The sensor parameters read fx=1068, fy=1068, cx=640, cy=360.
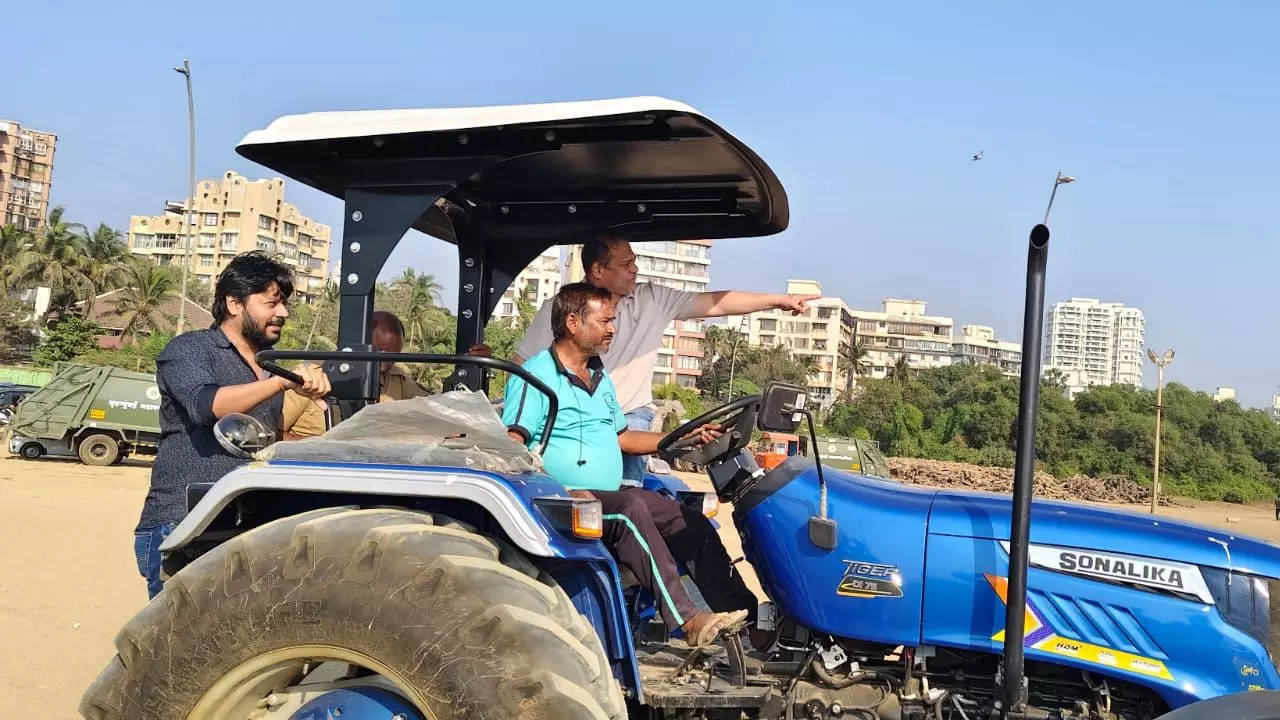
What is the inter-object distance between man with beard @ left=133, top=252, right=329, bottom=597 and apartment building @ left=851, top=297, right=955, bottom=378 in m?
148

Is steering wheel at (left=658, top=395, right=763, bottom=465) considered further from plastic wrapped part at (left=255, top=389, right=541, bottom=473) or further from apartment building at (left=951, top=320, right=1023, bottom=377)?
apartment building at (left=951, top=320, right=1023, bottom=377)

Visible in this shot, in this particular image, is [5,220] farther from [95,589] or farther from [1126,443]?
[95,589]

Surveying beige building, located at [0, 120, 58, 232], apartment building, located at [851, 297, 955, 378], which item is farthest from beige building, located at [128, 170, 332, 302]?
apartment building, located at [851, 297, 955, 378]

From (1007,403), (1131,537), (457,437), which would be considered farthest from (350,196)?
(1007,403)

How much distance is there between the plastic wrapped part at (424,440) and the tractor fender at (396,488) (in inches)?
2.5

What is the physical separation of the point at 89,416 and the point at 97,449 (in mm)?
767

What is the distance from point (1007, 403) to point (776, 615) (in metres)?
54.2

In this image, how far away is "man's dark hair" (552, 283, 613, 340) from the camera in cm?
404

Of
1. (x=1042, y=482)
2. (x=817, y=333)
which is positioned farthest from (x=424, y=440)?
(x=817, y=333)

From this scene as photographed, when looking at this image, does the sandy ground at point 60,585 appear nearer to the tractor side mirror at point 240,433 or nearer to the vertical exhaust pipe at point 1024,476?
the vertical exhaust pipe at point 1024,476

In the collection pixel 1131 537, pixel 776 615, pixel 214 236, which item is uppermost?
pixel 214 236

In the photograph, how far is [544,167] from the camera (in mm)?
4285

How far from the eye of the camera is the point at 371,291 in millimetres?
3500

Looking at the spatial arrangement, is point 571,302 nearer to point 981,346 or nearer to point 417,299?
point 417,299
